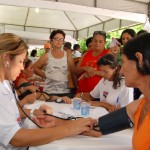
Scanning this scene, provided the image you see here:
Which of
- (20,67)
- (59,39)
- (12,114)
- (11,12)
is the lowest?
(12,114)

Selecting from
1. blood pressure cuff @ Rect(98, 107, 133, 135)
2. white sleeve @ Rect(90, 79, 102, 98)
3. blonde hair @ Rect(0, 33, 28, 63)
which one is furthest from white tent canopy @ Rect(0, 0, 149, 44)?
blood pressure cuff @ Rect(98, 107, 133, 135)

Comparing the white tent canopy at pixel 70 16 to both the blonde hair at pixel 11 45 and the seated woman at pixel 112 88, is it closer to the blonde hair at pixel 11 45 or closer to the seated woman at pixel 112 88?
the seated woman at pixel 112 88

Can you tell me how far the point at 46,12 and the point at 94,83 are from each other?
340 inches

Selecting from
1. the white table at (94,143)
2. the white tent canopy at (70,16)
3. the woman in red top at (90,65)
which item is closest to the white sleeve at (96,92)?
the woman in red top at (90,65)

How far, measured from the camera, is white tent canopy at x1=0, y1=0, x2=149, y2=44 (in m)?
5.74

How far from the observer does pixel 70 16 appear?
435 inches

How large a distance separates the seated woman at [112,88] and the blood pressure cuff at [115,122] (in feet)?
2.60

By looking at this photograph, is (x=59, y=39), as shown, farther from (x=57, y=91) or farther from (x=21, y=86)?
(x=21, y=86)

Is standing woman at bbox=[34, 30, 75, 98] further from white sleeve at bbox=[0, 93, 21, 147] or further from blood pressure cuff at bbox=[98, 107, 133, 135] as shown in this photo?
white sleeve at bbox=[0, 93, 21, 147]

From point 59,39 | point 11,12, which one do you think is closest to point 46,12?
point 11,12

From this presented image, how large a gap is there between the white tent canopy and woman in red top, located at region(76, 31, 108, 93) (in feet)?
8.66

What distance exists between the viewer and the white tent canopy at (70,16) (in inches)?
226

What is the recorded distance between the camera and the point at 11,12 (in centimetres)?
1108

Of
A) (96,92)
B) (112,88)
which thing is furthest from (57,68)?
(112,88)
